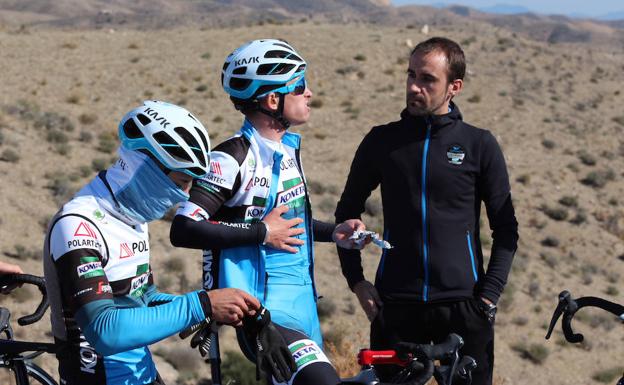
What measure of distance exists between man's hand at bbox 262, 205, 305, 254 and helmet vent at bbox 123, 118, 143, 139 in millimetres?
825

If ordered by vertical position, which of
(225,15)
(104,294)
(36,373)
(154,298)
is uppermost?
(225,15)

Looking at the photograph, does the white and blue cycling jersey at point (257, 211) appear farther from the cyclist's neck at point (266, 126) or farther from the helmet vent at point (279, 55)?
the helmet vent at point (279, 55)

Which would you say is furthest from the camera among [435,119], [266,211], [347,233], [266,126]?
[435,119]

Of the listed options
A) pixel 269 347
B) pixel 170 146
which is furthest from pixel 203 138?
pixel 269 347

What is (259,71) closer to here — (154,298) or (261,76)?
(261,76)

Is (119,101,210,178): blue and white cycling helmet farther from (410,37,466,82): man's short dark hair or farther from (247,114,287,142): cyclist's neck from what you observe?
(410,37,466,82): man's short dark hair

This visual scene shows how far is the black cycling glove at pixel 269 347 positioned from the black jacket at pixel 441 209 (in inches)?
45.0

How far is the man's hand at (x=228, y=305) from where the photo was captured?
9.15ft

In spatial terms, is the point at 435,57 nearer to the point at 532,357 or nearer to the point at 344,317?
the point at 344,317

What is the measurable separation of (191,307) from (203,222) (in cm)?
64

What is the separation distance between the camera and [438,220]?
3908 mm

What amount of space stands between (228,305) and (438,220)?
1.55 meters

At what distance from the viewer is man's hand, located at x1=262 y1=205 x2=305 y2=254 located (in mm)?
3406

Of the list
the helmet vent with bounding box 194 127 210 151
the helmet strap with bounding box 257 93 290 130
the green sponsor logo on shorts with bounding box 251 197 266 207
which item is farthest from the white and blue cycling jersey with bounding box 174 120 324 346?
the helmet vent with bounding box 194 127 210 151
